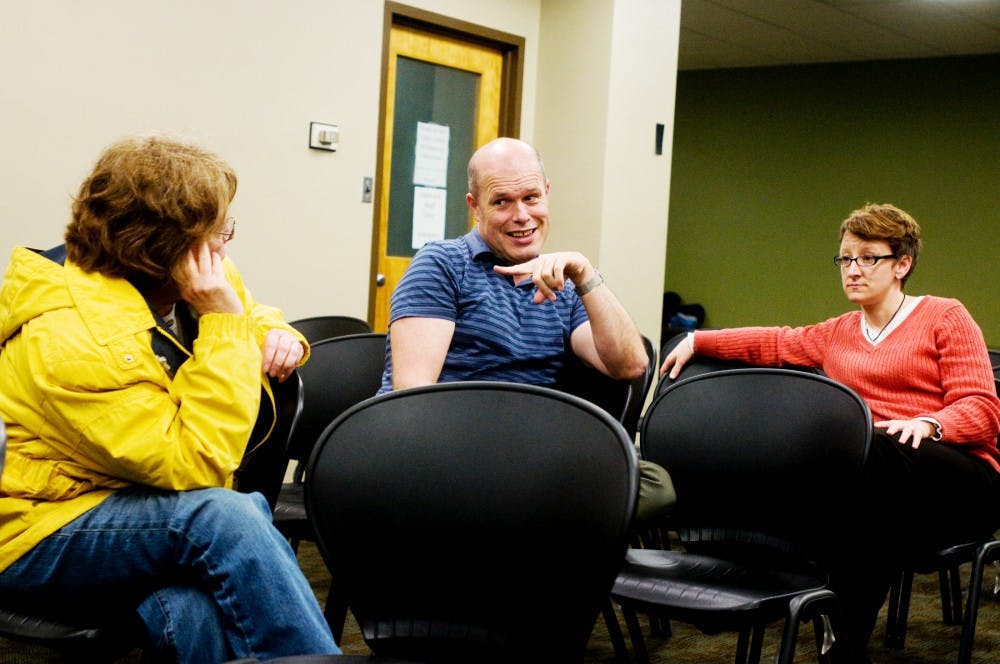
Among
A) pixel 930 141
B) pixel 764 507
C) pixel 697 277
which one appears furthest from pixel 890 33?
pixel 764 507

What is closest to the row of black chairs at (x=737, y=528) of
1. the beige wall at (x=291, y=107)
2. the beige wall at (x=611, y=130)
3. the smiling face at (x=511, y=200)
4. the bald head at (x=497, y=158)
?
the smiling face at (x=511, y=200)

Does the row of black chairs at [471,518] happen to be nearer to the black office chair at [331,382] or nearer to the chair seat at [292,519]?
the chair seat at [292,519]

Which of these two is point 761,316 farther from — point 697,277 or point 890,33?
point 890,33

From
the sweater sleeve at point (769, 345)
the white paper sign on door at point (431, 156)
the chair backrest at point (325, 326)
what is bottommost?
the chair backrest at point (325, 326)

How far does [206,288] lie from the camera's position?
5.53 ft

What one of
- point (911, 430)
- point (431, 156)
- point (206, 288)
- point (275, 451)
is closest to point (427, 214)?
point (431, 156)

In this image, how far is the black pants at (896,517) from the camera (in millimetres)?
2266

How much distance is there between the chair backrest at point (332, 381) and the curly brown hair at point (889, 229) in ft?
4.19

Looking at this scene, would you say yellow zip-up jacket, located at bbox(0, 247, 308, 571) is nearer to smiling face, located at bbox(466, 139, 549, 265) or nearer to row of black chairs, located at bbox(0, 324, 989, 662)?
row of black chairs, located at bbox(0, 324, 989, 662)

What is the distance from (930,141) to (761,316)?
70.9 inches

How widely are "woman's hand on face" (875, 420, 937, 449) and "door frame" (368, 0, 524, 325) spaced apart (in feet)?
8.60

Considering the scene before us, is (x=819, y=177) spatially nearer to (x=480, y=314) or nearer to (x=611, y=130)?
(x=611, y=130)

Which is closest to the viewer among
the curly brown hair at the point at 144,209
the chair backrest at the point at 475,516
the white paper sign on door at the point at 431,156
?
the chair backrest at the point at 475,516

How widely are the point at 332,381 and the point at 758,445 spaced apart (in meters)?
1.11
